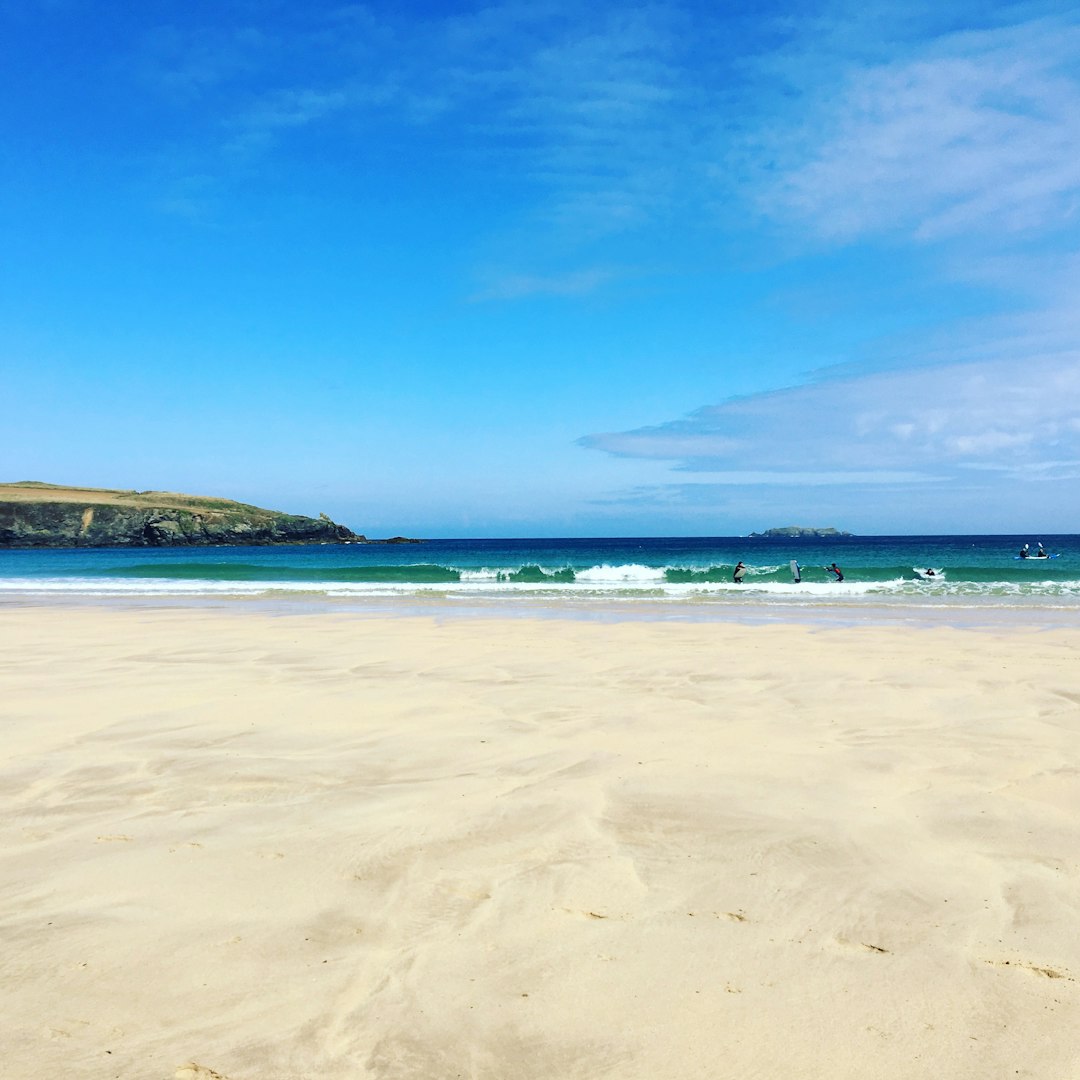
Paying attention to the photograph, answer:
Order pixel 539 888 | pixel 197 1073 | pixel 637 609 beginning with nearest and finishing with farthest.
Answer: pixel 197 1073 → pixel 539 888 → pixel 637 609

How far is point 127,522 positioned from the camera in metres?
125

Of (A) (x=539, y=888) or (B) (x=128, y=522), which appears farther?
(B) (x=128, y=522)

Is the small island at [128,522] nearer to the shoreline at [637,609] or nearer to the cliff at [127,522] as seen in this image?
the cliff at [127,522]

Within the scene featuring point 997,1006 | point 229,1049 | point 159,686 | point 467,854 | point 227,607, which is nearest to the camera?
point 229,1049

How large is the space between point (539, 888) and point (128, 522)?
5385 inches

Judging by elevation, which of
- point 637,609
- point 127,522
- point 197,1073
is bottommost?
point 197,1073

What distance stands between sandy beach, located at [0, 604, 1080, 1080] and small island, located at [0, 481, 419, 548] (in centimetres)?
12772

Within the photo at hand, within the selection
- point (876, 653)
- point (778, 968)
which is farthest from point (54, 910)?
point (876, 653)

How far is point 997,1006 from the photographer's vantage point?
108 inches

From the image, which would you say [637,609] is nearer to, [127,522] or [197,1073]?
[197,1073]

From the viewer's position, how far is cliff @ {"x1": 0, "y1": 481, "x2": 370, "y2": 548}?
392ft

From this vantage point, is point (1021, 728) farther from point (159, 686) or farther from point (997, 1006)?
point (159, 686)

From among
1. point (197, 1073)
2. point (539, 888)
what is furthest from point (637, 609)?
point (197, 1073)

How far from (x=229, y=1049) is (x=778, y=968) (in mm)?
1915
